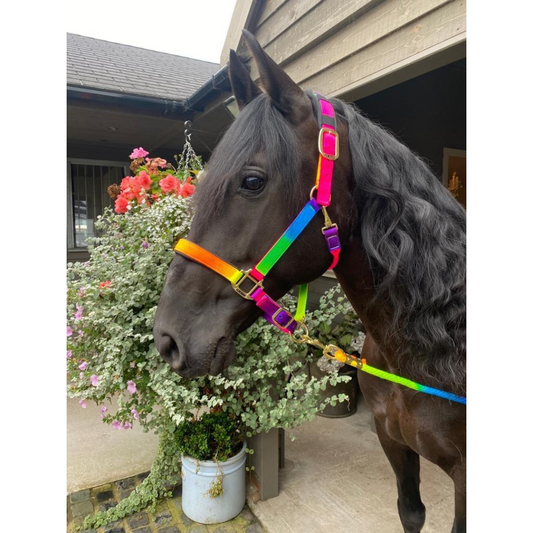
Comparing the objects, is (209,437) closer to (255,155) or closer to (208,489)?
(208,489)

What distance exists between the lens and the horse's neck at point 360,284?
1.13 metres

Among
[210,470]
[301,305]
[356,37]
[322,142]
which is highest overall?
[356,37]

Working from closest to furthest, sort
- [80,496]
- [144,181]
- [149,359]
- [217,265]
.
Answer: [217,265] → [149,359] → [80,496] → [144,181]

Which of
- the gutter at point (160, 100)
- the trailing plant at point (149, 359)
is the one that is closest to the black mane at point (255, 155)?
the trailing plant at point (149, 359)

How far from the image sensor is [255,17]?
11.0 ft

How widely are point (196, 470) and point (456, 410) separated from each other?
5.23 feet

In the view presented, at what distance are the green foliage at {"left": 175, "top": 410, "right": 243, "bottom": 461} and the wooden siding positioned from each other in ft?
7.88

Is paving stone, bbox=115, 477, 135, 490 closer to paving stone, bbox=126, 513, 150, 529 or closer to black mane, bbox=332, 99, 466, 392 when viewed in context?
paving stone, bbox=126, 513, 150, 529

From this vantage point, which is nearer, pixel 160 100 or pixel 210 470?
pixel 210 470

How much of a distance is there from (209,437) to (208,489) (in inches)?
11.3

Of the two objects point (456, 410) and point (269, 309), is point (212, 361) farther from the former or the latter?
point (456, 410)

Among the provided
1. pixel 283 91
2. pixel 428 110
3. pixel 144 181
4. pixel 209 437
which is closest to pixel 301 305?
pixel 283 91

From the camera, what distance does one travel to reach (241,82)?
1.15m

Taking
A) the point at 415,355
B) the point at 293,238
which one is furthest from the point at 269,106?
the point at 415,355
